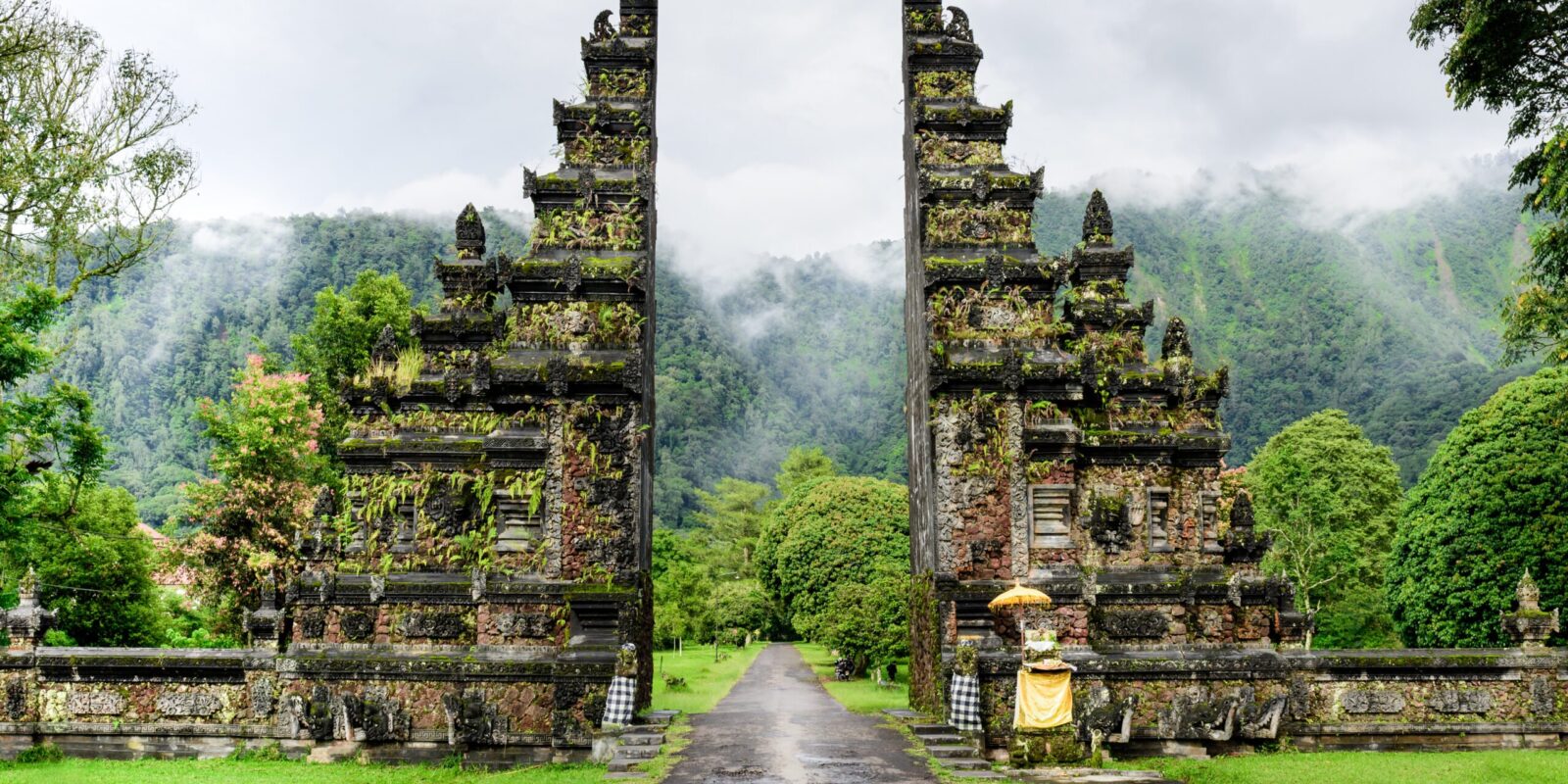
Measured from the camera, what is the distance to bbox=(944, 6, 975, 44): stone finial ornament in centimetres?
2016

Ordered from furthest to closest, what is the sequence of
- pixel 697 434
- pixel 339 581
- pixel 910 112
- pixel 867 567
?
pixel 697 434 < pixel 867 567 < pixel 910 112 < pixel 339 581

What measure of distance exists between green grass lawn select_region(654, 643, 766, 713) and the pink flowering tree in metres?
10.1

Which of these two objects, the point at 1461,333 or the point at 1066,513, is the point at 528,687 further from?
the point at 1461,333

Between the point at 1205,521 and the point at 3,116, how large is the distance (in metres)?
23.3

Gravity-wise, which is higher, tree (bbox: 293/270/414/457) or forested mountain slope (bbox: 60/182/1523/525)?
forested mountain slope (bbox: 60/182/1523/525)

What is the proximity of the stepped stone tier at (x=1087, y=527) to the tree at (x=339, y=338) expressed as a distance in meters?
18.6

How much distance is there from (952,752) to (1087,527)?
506 centimetres

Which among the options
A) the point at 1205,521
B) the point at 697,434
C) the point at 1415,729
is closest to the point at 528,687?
the point at 1205,521

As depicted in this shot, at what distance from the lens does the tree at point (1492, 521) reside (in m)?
22.2

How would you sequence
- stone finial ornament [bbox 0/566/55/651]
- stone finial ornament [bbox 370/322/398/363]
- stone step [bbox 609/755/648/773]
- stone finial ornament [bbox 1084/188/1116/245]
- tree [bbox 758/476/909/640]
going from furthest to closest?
tree [bbox 758/476/909/640] → stone finial ornament [bbox 1084/188/1116/245] → stone finial ornament [bbox 370/322/398/363] → stone finial ornament [bbox 0/566/55/651] → stone step [bbox 609/755/648/773]

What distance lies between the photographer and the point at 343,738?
15828mm

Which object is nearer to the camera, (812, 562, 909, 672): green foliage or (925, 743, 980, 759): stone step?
(925, 743, 980, 759): stone step

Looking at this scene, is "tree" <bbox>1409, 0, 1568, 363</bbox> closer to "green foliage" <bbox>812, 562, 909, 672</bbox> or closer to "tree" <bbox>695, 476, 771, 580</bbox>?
"green foliage" <bbox>812, 562, 909, 672</bbox>

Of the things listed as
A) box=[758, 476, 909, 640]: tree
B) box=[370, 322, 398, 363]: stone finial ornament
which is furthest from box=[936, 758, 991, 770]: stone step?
box=[758, 476, 909, 640]: tree
